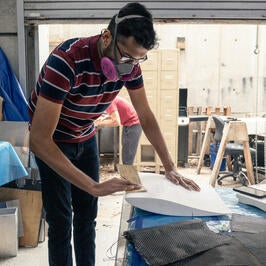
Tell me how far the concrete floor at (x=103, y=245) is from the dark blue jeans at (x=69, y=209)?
0.71 feet

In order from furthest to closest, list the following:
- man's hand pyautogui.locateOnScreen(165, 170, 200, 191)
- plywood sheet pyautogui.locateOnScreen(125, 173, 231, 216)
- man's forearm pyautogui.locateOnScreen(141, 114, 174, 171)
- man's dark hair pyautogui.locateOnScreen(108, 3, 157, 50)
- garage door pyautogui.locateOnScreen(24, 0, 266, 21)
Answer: garage door pyautogui.locateOnScreen(24, 0, 266, 21) < man's forearm pyautogui.locateOnScreen(141, 114, 174, 171) < man's hand pyautogui.locateOnScreen(165, 170, 200, 191) < plywood sheet pyautogui.locateOnScreen(125, 173, 231, 216) < man's dark hair pyautogui.locateOnScreen(108, 3, 157, 50)

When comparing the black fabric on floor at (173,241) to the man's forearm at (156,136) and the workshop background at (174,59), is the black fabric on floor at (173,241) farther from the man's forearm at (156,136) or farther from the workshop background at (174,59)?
the workshop background at (174,59)

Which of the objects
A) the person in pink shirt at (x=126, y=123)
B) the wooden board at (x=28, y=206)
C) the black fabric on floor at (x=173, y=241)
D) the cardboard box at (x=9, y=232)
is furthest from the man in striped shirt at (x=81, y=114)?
the person in pink shirt at (x=126, y=123)

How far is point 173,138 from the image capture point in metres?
5.10

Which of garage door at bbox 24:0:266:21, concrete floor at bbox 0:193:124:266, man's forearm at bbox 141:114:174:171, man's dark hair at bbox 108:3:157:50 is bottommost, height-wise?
concrete floor at bbox 0:193:124:266

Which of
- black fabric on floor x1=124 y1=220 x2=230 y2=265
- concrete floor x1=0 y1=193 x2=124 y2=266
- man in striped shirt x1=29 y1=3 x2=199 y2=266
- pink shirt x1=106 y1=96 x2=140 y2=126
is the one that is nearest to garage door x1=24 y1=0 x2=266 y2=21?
man in striped shirt x1=29 y1=3 x2=199 y2=266

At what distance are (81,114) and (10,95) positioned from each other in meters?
1.32

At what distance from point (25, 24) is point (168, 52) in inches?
110

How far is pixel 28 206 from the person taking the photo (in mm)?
2467

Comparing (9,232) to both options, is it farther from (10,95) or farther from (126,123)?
(126,123)

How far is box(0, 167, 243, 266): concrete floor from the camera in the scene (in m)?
2.28

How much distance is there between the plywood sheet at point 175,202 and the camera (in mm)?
1324

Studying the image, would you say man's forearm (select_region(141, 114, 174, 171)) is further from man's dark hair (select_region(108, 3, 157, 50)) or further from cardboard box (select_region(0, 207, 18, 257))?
cardboard box (select_region(0, 207, 18, 257))

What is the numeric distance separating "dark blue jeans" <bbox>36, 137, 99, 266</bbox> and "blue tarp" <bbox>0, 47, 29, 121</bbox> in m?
1.12
